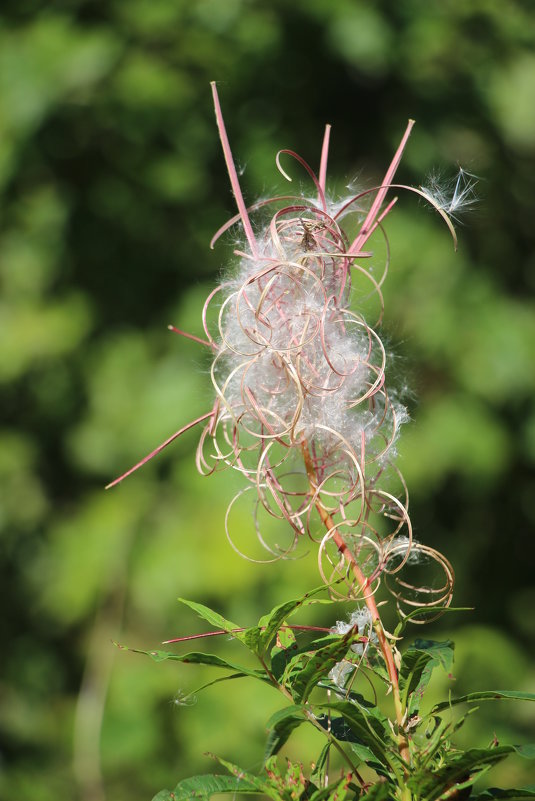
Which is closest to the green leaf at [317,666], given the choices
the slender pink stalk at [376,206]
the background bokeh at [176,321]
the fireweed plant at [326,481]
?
the fireweed plant at [326,481]

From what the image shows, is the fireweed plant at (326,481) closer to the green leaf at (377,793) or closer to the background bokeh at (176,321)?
the green leaf at (377,793)

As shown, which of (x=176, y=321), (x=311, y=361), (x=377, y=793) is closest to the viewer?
(x=377, y=793)

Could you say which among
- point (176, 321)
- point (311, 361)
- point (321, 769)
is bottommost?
point (176, 321)

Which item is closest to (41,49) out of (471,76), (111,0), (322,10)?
(111,0)

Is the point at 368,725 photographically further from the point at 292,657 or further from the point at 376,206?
the point at 376,206

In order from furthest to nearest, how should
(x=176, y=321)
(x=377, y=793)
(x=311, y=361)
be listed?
(x=176, y=321), (x=311, y=361), (x=377, y=793)

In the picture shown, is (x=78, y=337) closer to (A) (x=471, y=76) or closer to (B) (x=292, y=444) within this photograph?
(A) (x=471, y=76)

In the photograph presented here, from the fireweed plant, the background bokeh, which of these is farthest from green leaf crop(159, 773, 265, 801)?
the background bokeh

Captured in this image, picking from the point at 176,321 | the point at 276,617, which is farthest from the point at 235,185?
the point at 176,321
